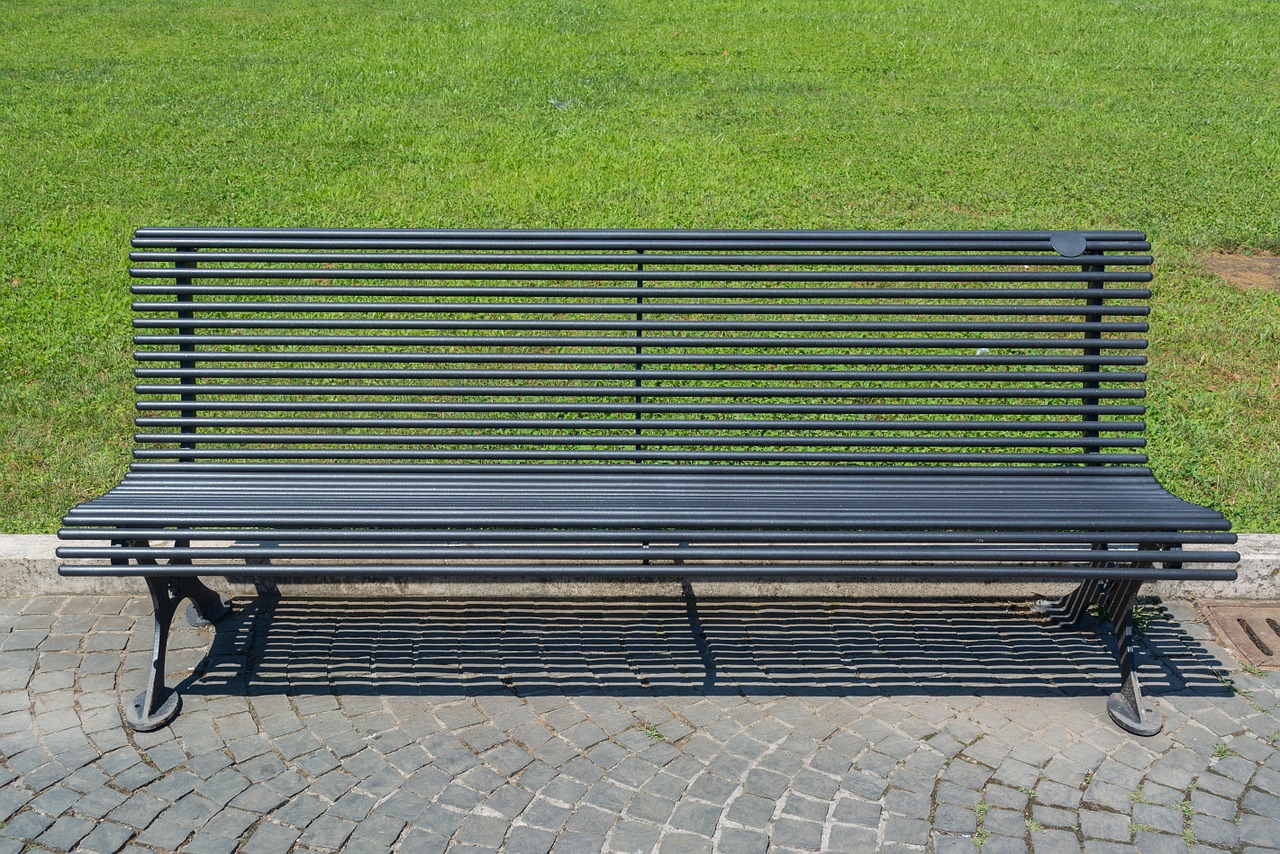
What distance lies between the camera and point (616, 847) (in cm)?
381

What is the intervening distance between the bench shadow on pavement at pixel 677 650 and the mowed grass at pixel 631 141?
1.21m

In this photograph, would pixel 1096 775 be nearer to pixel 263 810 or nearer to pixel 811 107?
pixel 263 810

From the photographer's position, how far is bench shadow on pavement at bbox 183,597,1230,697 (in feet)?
15.1

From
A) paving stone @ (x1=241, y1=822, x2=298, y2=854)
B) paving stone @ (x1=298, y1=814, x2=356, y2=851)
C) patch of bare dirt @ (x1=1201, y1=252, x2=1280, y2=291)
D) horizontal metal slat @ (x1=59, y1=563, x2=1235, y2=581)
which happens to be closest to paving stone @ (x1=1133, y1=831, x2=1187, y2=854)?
horizontal metal slat @ (x1=59, y1=563, x2=1235, y2=581)

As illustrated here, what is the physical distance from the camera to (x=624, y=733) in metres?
4.35

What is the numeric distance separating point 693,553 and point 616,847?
37.7 inches

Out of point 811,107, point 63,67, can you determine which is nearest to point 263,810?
point 811,107

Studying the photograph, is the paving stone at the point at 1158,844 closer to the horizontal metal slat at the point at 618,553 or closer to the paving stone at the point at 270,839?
the horizontal metal slat at the point at 618,553

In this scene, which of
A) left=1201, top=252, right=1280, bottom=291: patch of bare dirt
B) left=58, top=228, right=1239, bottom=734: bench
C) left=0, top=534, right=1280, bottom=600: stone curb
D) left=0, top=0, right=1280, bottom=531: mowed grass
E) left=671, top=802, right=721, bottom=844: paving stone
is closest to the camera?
left=671, top=802, right=721, bottom=844: paving stone

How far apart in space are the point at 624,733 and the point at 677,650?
1.83 ft

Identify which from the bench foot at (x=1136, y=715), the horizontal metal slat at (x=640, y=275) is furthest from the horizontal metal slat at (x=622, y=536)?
the horizontal metal slat at (x=640, y=275)

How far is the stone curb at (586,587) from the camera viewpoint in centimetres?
509

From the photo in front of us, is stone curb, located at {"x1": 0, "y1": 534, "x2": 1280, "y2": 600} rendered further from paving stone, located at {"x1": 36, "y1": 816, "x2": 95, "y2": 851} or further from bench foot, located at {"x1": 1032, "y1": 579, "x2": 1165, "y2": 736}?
paving stone, located at {"x1": 36, "y1": 816, "x2": 95, "y2": 851}

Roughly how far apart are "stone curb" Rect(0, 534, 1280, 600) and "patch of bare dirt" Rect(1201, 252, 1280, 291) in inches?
129
